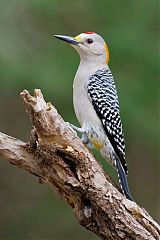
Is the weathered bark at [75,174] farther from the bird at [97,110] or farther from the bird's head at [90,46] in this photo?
the bird's head at [90,46]

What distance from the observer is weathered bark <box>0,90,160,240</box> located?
5062mm

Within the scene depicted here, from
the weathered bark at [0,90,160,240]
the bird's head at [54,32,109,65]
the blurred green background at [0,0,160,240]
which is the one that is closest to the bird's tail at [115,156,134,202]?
the weathered bark at [0,90,160,240]

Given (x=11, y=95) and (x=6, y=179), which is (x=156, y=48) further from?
(x=6, y=179)

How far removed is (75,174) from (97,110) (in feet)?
4.01

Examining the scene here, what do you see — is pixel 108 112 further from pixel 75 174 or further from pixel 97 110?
pixel 75 174

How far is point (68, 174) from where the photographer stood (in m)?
5.14

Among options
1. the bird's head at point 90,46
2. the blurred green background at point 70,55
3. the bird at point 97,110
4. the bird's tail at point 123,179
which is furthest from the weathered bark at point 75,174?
the blurred green background at point 70,55

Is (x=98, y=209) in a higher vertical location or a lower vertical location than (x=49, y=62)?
lower

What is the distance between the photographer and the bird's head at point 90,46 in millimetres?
6469

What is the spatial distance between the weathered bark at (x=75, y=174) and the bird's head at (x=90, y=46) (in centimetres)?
146

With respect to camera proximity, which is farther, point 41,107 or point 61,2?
point 61,2

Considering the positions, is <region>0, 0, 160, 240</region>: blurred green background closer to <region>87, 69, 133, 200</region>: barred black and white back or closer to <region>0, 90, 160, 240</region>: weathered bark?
<region>87, 69, 133, 200</region>: barred black and white back

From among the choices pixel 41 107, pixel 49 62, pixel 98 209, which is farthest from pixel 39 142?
pixel 49 62

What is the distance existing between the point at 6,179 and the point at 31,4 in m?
3.13
